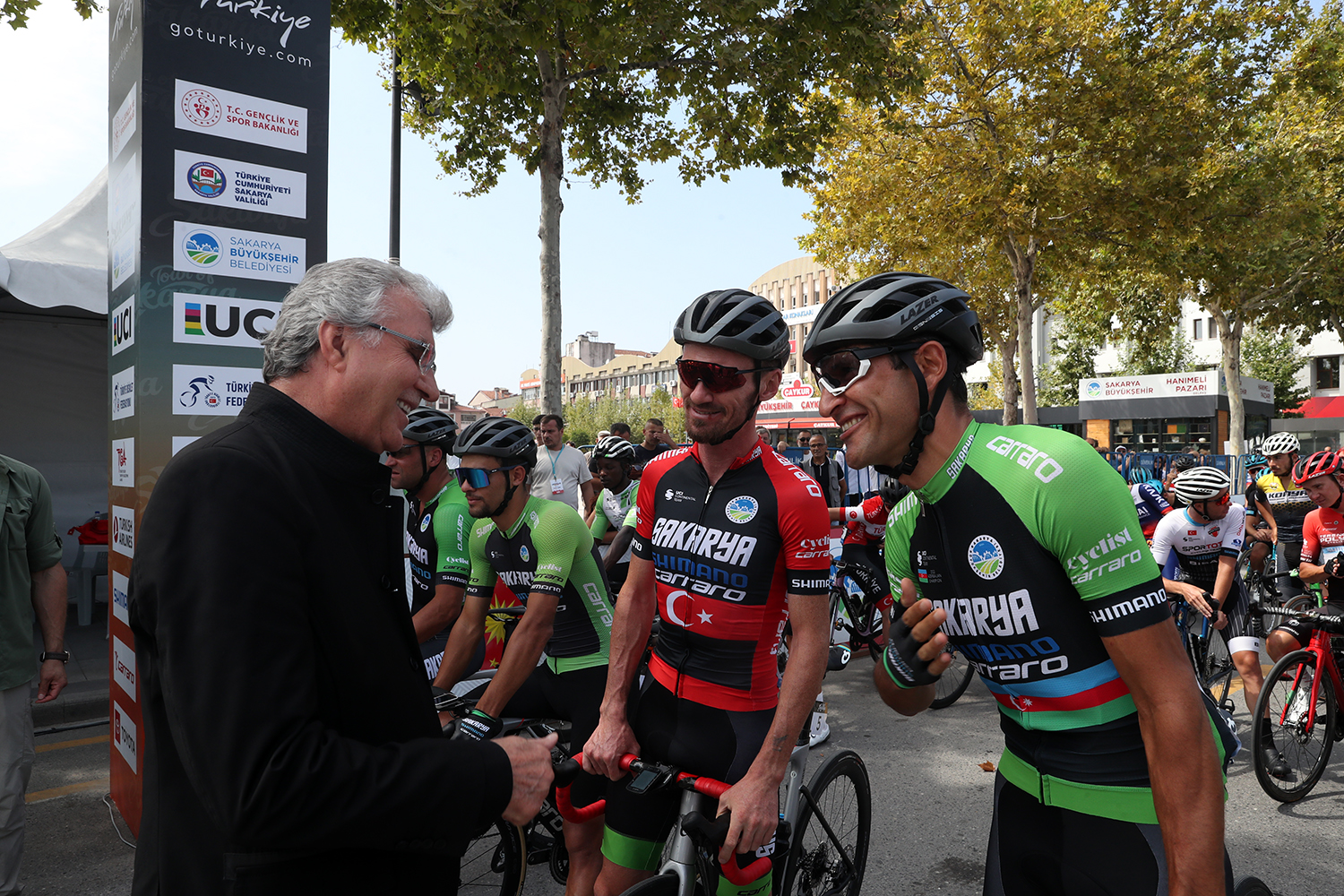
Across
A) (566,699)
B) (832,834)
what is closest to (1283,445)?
(832,834)

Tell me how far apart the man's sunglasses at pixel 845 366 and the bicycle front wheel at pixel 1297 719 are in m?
4.33

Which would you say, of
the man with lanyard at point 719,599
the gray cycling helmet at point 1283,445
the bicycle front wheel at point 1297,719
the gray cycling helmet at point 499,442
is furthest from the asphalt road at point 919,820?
the gray cycling helmet at point 1283,445

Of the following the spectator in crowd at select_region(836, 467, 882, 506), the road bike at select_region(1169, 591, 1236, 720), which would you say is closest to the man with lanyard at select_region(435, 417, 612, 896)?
the road bike at select_region(1169, 591, 1236, 720)

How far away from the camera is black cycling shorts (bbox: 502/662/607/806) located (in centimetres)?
345

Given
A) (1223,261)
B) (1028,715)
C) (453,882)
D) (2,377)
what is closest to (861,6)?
(1028,715)

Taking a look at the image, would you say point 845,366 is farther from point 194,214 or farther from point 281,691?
point 194,214

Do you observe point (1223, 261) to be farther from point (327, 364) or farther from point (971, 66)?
point (327, 364)

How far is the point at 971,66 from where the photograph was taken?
14.9 metres

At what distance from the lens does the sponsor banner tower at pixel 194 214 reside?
13.0 feet

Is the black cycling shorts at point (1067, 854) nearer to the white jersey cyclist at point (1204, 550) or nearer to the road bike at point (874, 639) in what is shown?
the road bike at point (874, 639)

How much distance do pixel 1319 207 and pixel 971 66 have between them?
11220mm

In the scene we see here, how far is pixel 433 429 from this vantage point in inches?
179

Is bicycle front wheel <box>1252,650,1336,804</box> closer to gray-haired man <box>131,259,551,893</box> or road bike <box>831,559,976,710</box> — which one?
road bike <box>831,559,976,710</box>

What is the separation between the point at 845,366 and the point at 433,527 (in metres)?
3.17
